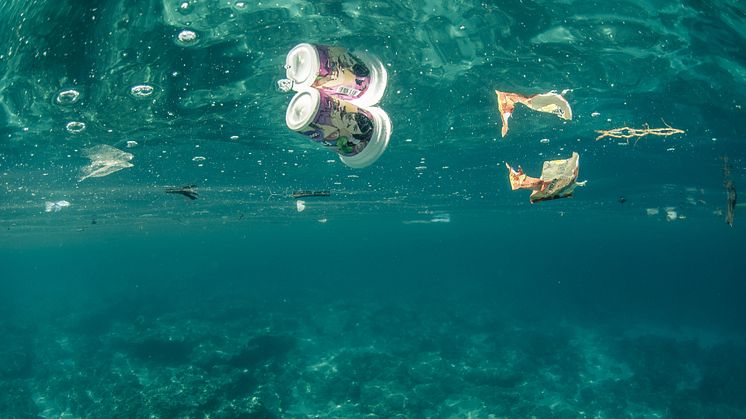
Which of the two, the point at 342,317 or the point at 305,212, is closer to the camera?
the point at 342,317

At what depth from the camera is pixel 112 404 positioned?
55.7 feet

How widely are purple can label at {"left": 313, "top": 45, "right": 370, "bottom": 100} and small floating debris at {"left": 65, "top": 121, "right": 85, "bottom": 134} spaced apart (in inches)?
472

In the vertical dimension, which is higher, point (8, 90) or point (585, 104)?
point (8, 90)

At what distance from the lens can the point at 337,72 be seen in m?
3.21

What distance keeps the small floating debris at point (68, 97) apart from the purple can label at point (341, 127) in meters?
9.64

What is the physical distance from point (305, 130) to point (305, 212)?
128 ft

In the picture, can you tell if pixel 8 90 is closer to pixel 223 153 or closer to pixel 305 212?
pixel 223 153

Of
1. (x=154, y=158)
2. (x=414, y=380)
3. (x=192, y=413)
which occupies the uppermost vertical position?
(x=154, y=158)

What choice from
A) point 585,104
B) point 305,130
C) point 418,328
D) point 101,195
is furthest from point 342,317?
point 305,130

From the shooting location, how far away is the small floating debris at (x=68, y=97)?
984cm

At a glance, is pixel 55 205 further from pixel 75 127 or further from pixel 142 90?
pixel 142 90

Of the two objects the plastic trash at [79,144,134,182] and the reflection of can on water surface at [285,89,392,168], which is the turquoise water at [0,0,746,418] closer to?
the plastic trash at [79,144,134,182]

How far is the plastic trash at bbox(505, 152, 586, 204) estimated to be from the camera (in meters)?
3.69

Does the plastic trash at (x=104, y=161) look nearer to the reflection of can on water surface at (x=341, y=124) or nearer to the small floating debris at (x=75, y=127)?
the small floating debris at (x=75, y=127)
